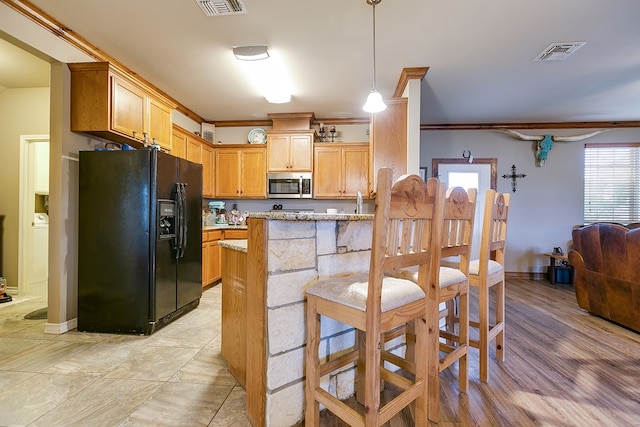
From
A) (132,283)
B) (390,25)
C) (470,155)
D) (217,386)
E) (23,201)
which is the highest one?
(390,25)

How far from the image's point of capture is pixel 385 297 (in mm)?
1141

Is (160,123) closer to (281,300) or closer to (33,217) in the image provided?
(33,217)

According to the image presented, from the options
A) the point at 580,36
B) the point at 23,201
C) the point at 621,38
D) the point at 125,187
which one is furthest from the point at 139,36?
the point at 621,38

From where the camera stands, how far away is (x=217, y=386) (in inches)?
68.9

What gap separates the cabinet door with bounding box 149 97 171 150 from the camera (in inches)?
126

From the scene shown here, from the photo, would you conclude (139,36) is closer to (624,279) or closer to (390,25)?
(390,25)

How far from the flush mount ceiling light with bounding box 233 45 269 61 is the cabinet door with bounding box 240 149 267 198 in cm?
199

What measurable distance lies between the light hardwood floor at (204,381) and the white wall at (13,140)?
1.50m

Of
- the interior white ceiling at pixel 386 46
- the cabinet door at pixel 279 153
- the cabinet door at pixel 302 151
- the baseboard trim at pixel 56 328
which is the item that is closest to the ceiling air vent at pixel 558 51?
the interior white ceiling at pixel 386 46

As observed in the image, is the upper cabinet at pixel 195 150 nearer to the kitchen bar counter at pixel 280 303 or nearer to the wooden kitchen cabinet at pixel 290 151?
the wooden kitchen cabinet at pixel 290 151

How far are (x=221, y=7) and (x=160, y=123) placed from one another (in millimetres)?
1716

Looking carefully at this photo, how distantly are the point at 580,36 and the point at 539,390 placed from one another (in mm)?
2946

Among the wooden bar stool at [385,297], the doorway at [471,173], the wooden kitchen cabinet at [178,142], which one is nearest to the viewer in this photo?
the wooden bar stool at [385,297]

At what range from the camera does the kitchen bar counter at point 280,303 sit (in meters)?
1.31
